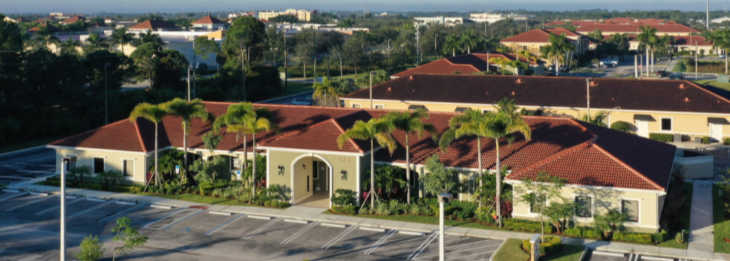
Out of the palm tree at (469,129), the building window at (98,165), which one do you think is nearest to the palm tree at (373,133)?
the palm tree at (469,129)

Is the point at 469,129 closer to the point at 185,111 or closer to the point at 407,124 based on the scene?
the point at 407,124

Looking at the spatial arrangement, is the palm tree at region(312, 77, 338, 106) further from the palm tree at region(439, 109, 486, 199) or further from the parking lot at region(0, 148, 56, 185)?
the palm tree at region(439, 109, 486, 199)

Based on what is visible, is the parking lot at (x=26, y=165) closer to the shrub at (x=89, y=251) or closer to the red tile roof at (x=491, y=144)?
the red tile roof at (x=491, y=144)

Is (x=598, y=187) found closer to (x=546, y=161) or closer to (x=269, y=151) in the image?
(x=546, y=161)

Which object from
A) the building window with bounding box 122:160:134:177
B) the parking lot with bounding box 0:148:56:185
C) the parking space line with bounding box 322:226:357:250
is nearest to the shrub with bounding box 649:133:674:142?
the parking space line with bounding box 322:226:357:250

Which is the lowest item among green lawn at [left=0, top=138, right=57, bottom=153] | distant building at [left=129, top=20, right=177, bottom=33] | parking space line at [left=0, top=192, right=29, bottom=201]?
parking space line at [left=0, top=192, right=29, bottom=201]

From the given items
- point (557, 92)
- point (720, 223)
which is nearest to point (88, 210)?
point (720, 223)
